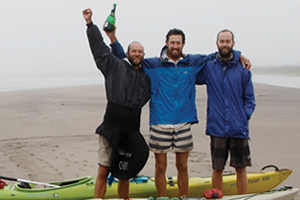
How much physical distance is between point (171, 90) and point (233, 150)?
36.9 inches

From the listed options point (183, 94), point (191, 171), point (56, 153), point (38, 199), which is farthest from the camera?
point (56, 153)

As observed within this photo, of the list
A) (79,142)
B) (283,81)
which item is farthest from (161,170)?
(283,81)

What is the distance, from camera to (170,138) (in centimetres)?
379

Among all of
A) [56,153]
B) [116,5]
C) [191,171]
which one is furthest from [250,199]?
[56,153]

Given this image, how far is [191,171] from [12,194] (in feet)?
8.77

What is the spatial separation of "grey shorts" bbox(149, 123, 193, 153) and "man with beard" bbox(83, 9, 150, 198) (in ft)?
0.55

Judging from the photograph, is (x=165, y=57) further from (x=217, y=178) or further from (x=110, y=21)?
(x=217, y=178)

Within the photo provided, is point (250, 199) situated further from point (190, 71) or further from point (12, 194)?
point (12, 194)

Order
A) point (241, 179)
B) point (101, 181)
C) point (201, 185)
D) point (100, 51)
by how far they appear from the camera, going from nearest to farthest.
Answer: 1. point (100, 51)
2. point (101, 181)
3. point (241, 179)
4. point (201, 185)

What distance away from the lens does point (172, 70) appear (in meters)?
3.77

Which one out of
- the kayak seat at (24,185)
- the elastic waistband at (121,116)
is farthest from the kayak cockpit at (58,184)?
the elastic waistband at (121,116)

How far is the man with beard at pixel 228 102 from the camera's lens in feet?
12.5

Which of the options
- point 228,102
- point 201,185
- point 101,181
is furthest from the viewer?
point 201,185

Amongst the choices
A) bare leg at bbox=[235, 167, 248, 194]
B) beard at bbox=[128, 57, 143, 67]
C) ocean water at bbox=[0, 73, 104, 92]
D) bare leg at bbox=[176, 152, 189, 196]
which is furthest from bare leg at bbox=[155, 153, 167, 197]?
ocean water at bbox=[0, 73, 104, 92]
